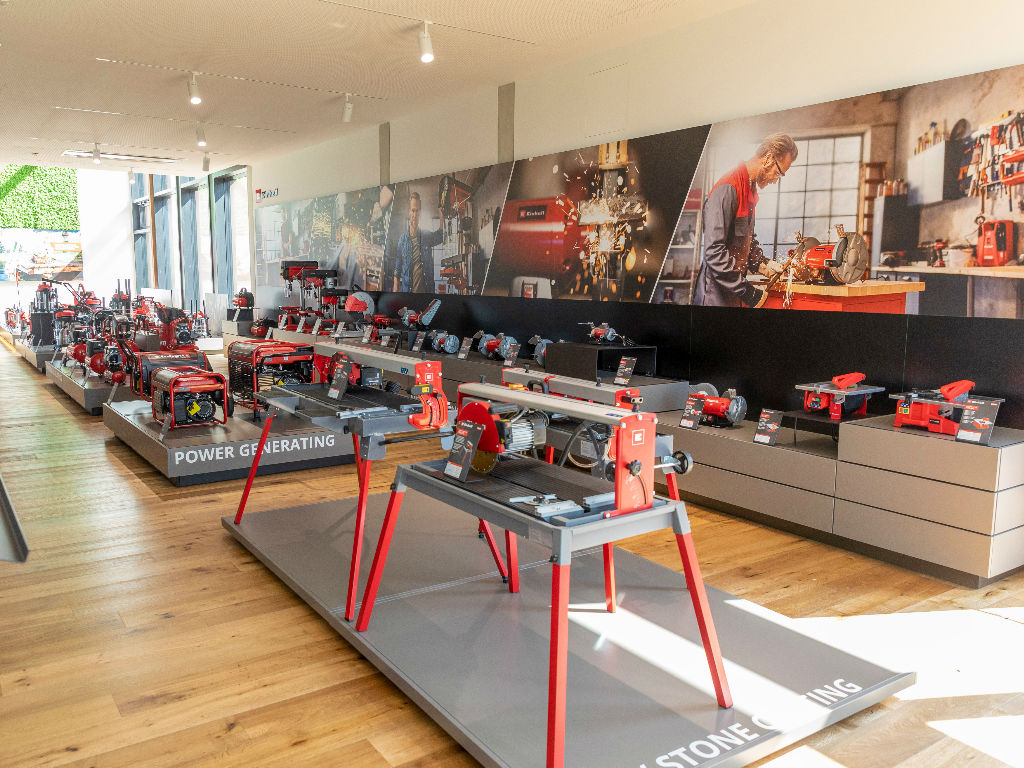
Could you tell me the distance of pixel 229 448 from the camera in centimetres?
566

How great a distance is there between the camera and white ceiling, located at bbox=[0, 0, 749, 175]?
5.46 m

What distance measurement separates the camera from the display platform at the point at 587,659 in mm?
2385

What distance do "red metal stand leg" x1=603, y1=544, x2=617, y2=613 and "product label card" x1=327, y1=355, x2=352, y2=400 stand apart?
5.50 ft

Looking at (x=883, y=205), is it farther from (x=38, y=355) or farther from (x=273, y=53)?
(x=38, y=355)

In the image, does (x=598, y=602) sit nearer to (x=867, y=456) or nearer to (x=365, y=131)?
(x=867, y=456)

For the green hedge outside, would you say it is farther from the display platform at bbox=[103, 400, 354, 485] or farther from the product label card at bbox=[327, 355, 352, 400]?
the product label card at bbox=[327, 355, 352, 400]

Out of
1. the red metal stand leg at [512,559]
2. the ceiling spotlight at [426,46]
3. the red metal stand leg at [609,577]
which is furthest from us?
the ceiling spotlight at [426,46]

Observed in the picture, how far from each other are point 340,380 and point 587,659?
2030 mm

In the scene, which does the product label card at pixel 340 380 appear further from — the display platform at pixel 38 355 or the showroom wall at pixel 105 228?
the showroom wall at pixel 105 228

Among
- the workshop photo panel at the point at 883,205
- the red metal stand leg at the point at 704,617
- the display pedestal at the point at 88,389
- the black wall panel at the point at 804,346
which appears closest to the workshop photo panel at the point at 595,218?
the black wall panel at the point at 804,346

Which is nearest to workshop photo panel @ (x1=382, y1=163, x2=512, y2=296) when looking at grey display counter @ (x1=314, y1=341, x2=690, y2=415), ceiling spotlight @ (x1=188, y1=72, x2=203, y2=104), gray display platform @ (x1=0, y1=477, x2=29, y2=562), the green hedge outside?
grey display counter @ (x1=314, y1=341, x2=690, y2=415)

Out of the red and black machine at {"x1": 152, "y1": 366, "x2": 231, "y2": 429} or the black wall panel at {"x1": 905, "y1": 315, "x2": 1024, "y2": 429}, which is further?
the red and black machine at {"x1": 152, "y1": 366, "x2": 231, "y2": 429}

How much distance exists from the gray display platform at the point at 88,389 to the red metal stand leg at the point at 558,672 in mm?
7144

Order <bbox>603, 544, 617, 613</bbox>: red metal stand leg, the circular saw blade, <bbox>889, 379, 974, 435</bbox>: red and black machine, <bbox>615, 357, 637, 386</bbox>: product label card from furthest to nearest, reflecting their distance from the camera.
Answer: <bbox>615, 357, 637, 386</bbox>: product label card < the circular saw blade < <bbox>889, 379, 974, 435</bbox>: red and black machine < <bbox>603, 544, 617, 613</bbox>: red metal stand leg
